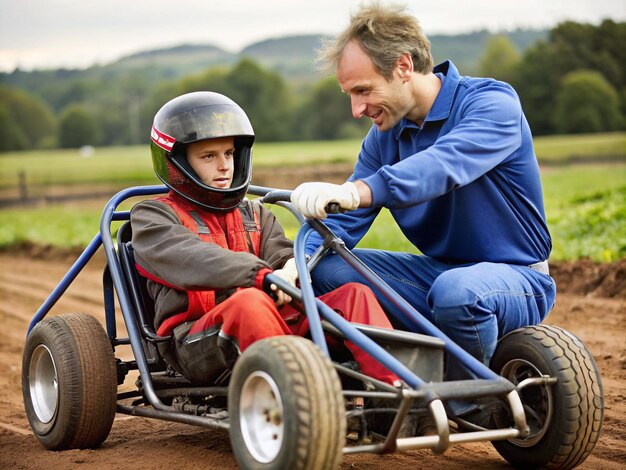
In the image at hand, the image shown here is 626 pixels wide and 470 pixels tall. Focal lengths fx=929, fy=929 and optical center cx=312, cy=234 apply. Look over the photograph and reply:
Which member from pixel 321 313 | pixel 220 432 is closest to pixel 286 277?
pixel 321 313

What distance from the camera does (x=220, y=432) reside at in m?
5.32

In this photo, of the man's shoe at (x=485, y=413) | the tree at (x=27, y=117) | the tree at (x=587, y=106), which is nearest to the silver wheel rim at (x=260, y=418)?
the man's shoe at (x=485, y=413)

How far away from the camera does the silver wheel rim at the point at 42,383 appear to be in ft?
16.8

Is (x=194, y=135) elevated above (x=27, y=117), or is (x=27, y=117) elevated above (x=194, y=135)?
(x=27, y=117)

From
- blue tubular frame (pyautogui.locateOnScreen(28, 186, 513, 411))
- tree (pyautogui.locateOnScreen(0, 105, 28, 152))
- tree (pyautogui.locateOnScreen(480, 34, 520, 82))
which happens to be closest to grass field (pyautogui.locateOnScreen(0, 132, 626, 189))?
tree (pyautogui.locateOnScreen(480, 34, 520, 82))

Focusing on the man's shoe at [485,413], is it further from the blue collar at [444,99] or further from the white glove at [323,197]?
the blue collar at [444,99]

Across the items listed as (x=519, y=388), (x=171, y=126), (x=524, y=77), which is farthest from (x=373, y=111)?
(x=524, y=77)

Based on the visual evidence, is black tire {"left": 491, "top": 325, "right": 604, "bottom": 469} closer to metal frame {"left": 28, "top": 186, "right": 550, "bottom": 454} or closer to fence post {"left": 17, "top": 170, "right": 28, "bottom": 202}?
metal frame {"left": 28, "top": 186, "right": 550, "bottom": 454}

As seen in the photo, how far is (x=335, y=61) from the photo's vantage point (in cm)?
472

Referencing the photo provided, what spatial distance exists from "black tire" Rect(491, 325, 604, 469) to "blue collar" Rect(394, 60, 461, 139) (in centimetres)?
120

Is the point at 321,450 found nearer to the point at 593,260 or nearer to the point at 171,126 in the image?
the point at 171,126

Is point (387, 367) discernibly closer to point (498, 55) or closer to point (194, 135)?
point (194, 135)

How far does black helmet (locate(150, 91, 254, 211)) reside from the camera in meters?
4.59

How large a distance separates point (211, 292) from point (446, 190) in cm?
121
